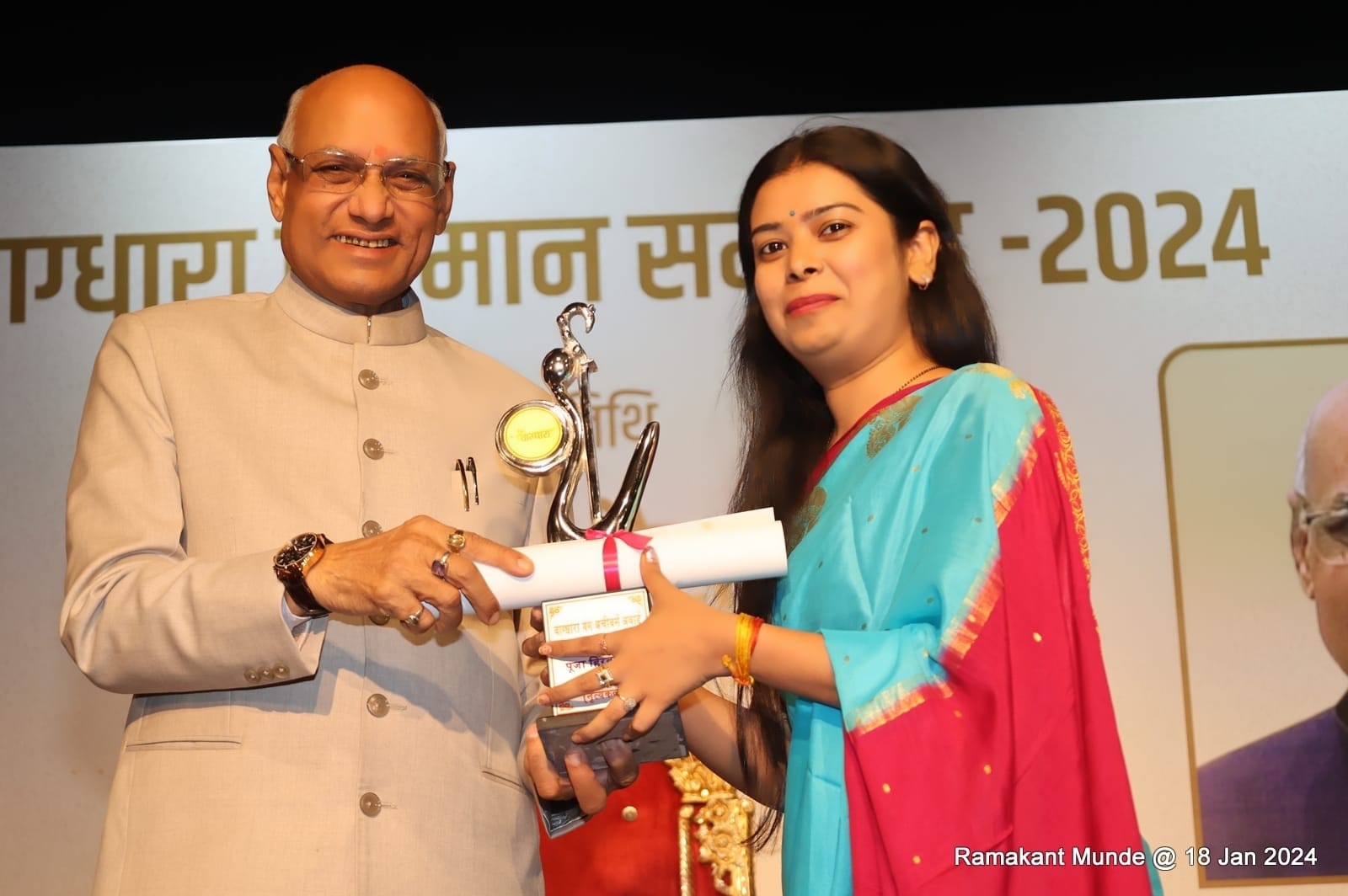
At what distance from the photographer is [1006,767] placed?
175 centimetres

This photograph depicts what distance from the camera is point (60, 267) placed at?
3.78m

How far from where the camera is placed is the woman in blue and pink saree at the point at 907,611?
5.72ft

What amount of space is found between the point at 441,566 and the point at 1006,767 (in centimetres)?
74

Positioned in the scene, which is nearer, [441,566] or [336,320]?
[441,566]

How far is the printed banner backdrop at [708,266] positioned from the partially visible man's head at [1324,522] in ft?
0.20

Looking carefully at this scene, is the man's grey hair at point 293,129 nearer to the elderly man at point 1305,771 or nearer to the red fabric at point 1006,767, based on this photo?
the red fabric at point 1006,767

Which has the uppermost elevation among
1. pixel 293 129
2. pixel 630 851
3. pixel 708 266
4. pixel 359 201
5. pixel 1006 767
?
pixel 708 266

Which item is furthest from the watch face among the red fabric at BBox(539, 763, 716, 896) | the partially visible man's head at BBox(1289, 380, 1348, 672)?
the partially visible man's head at BBox(1289, 380, 1348, 672)

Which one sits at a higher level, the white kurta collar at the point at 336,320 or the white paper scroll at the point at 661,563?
the white kurta collar at the point at 336,320

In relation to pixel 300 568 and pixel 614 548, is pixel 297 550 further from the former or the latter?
pixel 614 548

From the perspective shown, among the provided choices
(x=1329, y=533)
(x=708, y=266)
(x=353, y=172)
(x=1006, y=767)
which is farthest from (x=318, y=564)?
(x=1329, y=533)

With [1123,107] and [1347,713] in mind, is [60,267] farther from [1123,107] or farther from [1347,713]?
[1347,713]

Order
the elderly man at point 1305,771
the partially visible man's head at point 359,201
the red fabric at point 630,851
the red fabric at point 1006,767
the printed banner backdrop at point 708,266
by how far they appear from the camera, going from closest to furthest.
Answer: the red fabric at point 1006,767
the partially visible man's head at point 359,201
the red fabric at point 630,851
the elderly man at point 1305,771
the printed banner backdrop at point 708,266

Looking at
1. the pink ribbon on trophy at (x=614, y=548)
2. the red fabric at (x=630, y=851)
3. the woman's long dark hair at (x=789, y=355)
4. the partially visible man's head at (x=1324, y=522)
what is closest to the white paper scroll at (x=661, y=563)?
the pink ribbon on trophy at (x=614, y=548)
